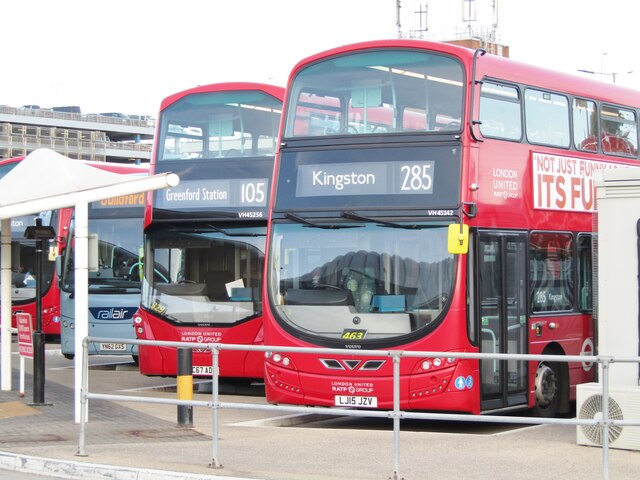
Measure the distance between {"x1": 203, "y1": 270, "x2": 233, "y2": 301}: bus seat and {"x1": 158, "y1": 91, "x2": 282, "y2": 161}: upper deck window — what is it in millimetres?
1739

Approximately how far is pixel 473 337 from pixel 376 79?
132 inches

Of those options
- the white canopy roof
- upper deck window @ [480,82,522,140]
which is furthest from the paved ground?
upper deck window @ [480,82,522,140]

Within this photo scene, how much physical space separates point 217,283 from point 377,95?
464 cm

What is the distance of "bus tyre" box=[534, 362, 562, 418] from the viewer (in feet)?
49.9

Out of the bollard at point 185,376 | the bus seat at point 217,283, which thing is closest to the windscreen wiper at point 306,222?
the bollard at point 185,376

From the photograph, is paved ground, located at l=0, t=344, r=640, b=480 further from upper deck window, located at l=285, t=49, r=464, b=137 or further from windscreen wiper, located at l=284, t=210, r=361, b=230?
upper deck window, located at l=285, t=49, r=464, b=137

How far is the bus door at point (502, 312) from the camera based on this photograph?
46.3 feet

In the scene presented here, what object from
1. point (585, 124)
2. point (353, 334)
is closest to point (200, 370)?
point (353, 334)

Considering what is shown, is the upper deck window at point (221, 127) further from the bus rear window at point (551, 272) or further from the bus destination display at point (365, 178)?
the bus rear window at point (551, 272)

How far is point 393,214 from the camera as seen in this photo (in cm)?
1401

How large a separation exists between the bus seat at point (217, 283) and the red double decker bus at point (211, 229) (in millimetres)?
15

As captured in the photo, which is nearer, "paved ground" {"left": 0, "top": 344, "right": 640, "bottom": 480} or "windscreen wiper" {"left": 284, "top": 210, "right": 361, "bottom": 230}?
"paved ground" {"left": 0, "top": 344, "right": 640, "bottom": 480}

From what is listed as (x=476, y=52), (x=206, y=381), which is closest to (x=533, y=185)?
(x=476, y=52)

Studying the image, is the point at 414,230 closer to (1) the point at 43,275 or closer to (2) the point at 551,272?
(2) the point at 551,272
